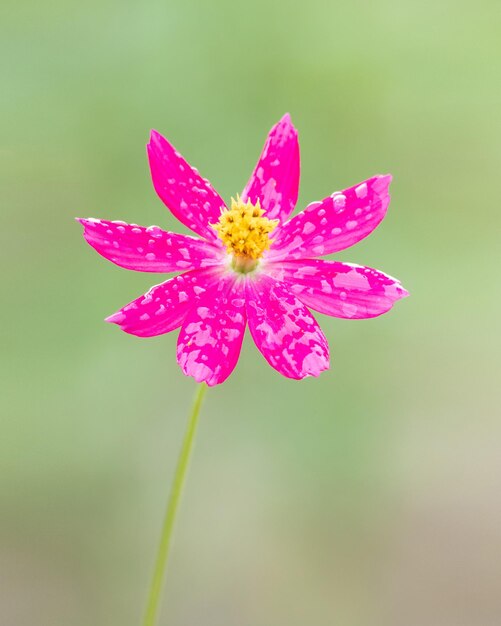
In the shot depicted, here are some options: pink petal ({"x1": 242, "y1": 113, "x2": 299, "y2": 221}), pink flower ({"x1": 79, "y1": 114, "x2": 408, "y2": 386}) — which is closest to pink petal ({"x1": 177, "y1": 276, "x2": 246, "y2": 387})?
pink flower ({"x1": 79, "y1": 114, "x2": 408, "y2": 386})

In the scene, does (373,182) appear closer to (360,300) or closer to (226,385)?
(360,300)

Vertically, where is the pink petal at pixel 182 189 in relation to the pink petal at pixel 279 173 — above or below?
below

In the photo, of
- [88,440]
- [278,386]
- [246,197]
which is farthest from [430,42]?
[246,197]

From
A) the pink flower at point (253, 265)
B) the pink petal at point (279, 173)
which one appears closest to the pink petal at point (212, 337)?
the pink flower at point (253, 265)

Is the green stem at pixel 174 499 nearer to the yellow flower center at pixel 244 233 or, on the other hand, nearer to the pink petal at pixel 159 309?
the pink petal at pixel 159 309

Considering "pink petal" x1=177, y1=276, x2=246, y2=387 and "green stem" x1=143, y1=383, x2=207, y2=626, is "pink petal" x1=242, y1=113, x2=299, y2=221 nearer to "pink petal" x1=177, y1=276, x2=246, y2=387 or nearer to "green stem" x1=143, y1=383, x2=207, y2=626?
"pink petal" x1=177, y1=276, x2=246, y2=387

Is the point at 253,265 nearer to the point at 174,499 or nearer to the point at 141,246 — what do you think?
the point at 141,246

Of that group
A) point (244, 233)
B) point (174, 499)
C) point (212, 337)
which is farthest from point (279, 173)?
point (174, 499)
